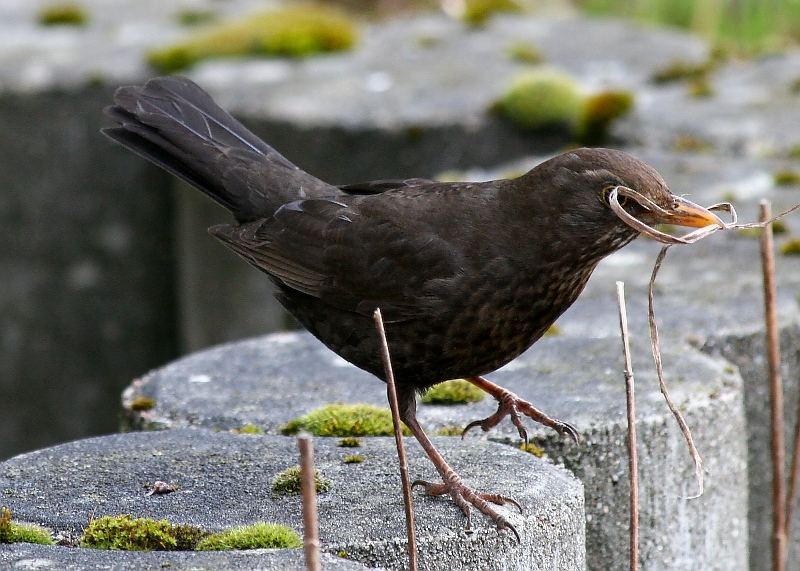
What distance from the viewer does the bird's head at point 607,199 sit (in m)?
3.14

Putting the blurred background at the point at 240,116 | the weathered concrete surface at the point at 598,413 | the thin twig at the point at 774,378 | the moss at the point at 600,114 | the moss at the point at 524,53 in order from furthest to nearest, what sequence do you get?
the moss at the point at 524,53 → the blurred background at the point at 240,116 → the moss at the point at 600,114 → the weathered concrete surface at the point at 598,413 → the thin twig at the point at 774,378

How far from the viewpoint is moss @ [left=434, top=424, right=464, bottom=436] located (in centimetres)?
385

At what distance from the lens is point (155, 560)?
2.85 meters

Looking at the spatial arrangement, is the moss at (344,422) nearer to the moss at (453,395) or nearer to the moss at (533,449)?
the moss at (453,395)

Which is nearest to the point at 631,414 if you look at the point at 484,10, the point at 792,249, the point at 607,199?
the point at 607,199

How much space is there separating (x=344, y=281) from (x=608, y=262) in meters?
1.99

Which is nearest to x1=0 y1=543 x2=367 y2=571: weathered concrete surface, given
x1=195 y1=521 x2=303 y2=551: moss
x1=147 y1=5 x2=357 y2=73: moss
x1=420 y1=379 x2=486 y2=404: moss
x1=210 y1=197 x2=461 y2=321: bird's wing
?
x1=195 y1=521 x2=303 y2=551: moss

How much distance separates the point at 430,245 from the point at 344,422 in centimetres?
66

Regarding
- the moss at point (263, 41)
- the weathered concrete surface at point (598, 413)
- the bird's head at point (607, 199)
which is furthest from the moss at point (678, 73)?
the bird's head at point (607, 199)

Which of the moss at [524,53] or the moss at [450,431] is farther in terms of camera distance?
the moss at [524,53]

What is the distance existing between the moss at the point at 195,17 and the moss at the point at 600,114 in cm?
388

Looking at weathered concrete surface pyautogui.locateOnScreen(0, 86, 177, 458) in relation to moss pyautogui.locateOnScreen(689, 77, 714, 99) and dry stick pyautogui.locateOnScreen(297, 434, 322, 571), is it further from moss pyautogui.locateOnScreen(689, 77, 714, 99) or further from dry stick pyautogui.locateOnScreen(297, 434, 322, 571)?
dry stick pyautogui.locateOnScreen(297, 434, 322, 571)

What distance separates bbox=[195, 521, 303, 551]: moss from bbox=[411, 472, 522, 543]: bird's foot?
0.42 metres

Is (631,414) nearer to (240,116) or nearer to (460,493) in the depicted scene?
(460,493)
